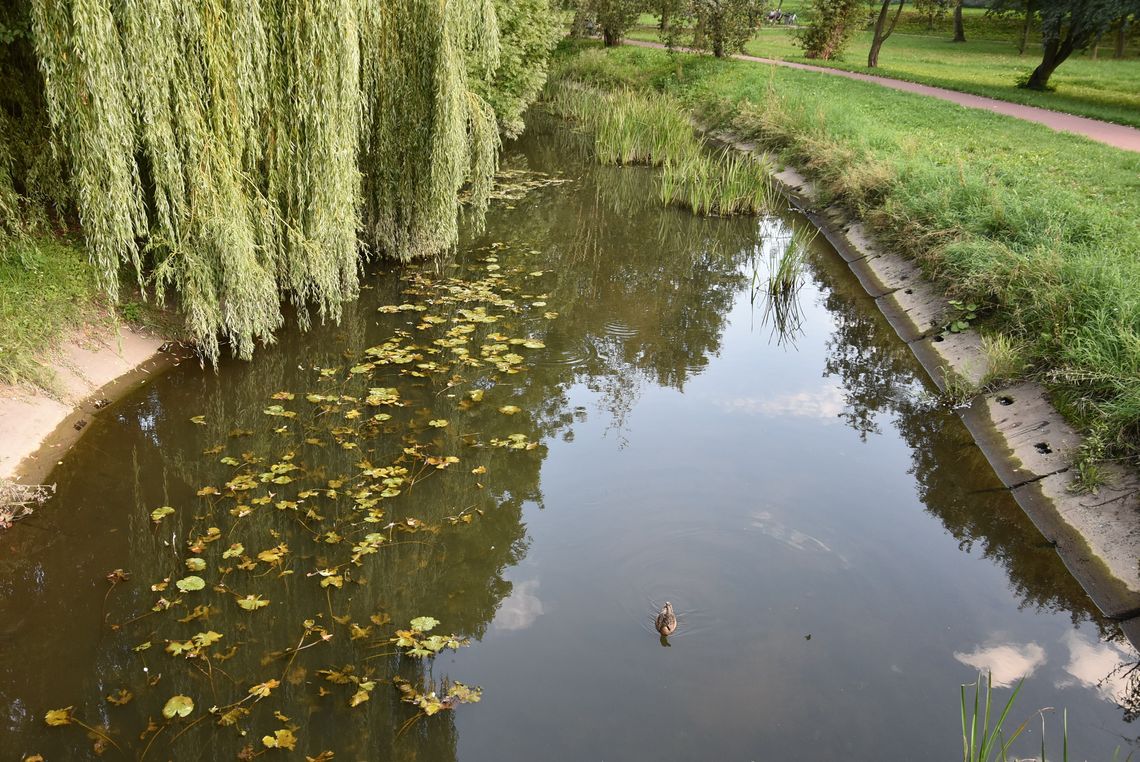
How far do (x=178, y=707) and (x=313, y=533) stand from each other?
164 cm

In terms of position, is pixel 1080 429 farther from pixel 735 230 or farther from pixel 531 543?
pixel 735 230

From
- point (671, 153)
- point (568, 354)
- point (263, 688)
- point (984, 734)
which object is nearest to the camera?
point (984, 734)

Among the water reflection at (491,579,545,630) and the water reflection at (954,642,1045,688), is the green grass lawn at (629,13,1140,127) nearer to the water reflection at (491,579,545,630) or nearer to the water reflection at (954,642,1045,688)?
the water reflection at (954,642,1045,688)

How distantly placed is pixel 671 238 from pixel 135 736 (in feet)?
36.3

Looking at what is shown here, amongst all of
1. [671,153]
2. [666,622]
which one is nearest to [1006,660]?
[666,622]

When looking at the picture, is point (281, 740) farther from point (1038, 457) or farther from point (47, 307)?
point (1038, 457)

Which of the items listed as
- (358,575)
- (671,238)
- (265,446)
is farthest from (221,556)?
(671,238)

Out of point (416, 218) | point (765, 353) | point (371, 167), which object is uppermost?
point (371, 167)

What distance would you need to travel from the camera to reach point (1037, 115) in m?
19.7

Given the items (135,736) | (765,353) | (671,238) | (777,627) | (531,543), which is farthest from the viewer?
(671,238)

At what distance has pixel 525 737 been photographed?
4508mm

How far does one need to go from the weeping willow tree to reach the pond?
109cm

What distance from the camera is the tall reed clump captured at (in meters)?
14.8

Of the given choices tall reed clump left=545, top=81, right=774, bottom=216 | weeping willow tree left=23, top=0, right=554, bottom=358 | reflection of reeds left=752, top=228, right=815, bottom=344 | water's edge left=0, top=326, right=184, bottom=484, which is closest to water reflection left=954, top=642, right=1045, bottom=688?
reflection of reeds left=752, top=228, right=815, bottom=344
